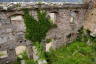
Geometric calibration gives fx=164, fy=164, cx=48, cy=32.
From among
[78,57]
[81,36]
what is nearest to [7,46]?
[78,57]

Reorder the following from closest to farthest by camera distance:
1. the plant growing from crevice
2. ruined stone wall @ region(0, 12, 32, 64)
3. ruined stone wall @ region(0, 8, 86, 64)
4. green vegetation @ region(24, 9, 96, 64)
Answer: ruined stone wall @ region(0, 12, 32, 64) → ruined stone wall @ region(0, 8, 86, 64) → green vegetation @ region(24, 9, 96, 64) → the plant growing from crevice

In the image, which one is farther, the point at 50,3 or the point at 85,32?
the point at 85,32

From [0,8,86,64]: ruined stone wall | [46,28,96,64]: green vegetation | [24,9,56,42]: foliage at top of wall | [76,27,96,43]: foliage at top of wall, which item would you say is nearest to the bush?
[46,28,96,64]: green vegetation

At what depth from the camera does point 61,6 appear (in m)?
10.9

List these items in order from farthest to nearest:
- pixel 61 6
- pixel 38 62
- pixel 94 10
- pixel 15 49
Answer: pixel 94 10 < pixel 61 6 < pixel 15 49 < pixel 38 62

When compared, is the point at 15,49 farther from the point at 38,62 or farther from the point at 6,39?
the point at 38,62

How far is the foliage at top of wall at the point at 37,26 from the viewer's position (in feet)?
32.9

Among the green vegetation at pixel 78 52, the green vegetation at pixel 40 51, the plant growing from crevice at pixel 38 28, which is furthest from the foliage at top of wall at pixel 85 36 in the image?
the green vegetation at pixel 40 51

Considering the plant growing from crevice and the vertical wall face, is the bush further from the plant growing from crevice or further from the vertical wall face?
the plant growing from crevice

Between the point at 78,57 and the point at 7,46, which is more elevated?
the point at 7,46

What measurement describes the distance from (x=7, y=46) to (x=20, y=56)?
1108 mm

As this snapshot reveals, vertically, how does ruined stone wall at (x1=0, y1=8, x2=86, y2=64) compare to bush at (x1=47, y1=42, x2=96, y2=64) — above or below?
above

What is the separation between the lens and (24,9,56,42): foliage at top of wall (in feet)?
32.9

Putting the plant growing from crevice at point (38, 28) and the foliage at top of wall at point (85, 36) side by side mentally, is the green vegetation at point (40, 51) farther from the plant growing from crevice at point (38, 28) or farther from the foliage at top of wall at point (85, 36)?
the foliage at top of wall at point (85, 36)
